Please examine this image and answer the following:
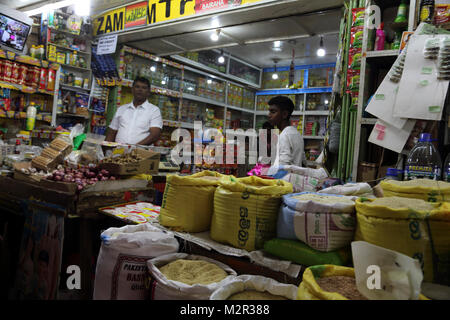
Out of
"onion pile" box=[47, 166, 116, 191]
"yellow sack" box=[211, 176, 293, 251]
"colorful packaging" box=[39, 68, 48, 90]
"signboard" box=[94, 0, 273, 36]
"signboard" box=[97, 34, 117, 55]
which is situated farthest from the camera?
"signboard" box=[97, 34, 117, 55]

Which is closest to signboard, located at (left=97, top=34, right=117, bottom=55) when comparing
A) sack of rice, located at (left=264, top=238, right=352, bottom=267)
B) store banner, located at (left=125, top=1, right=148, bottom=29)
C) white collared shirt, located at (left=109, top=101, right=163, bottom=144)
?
store banner, located at (left=125, top=1, right=148, bottom=29)

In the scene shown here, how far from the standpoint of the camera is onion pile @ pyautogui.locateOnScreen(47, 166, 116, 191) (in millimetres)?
2336

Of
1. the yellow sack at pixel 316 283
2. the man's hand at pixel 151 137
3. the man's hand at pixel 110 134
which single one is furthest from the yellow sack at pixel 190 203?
the man's hand at pixel 110 134

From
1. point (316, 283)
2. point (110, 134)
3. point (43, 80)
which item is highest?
point (43, 80)

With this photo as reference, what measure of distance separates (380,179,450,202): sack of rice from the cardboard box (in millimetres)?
1895

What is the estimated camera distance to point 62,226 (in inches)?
84.4

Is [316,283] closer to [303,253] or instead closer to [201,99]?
[303,253]

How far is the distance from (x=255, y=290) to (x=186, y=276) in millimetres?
317

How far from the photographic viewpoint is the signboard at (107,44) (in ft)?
15.9

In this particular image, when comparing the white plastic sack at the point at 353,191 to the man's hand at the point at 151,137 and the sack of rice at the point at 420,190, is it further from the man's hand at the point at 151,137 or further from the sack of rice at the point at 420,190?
the man's hand at the point at 151,137

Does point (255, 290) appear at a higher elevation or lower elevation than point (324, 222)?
lower

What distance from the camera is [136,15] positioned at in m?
4.56

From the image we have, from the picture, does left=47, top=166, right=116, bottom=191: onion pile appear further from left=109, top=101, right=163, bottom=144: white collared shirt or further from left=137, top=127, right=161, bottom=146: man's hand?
left=109, top=101, right=163, bottom=144: white collared shirt

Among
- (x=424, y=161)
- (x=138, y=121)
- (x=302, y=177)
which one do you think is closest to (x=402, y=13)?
(x=424, y=161)
